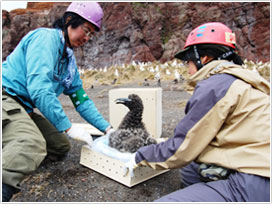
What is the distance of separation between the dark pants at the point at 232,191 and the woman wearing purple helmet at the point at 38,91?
957 mm

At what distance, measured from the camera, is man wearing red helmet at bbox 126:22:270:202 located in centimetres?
125

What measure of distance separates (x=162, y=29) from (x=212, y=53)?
19.4 m

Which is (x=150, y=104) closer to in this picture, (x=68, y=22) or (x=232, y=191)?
(x=68, y=22)

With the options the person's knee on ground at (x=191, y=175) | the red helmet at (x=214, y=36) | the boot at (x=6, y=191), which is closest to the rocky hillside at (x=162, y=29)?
the red helmet at (x=214, y=36)

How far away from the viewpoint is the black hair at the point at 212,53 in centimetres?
166

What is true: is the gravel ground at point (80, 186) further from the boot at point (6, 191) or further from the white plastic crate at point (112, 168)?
the boot at point (6, 191)

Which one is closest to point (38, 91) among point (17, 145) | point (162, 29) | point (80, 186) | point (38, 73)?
point (38, 73)

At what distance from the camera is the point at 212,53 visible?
1.69m

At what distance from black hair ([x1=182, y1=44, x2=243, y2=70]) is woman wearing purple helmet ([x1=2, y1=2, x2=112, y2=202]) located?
1.06m

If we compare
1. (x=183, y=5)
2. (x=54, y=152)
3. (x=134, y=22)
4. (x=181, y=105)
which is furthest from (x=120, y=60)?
(x=54, y=152)

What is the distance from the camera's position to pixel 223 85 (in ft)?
4.33

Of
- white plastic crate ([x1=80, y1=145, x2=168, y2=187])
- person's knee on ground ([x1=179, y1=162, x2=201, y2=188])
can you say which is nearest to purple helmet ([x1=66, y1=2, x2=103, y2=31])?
white plastic crate ([x1=80, y1=145, x2=168, y2=187])

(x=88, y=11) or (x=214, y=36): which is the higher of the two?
(x=88, y=11)

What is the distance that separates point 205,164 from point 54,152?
1.72 metres
